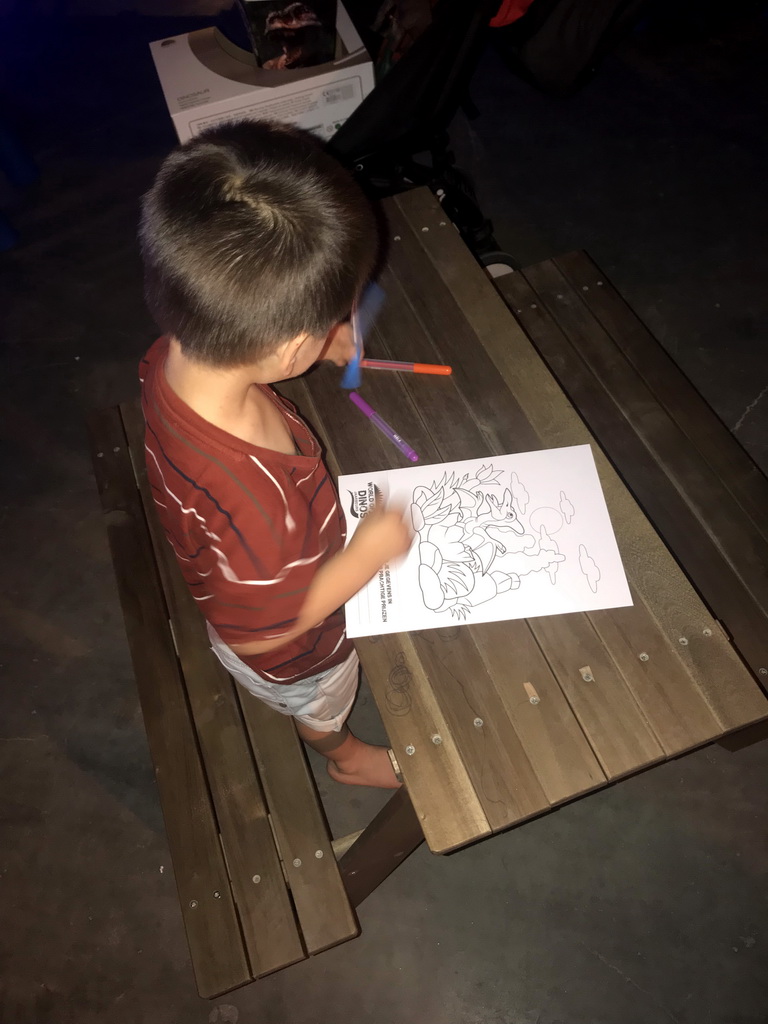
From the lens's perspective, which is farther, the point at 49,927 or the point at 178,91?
the point at 178,91

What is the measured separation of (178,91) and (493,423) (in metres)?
1.58

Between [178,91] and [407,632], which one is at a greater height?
[178,91]

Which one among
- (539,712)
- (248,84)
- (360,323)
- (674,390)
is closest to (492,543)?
(539,712)

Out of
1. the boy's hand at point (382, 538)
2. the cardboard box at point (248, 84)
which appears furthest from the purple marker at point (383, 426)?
the cardboard box at point (248, 84)

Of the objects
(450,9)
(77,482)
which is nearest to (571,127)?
(450,9)

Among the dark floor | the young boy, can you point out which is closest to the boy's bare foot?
the dark floor

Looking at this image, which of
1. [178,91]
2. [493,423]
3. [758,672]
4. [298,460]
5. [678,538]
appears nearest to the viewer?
[298,460]

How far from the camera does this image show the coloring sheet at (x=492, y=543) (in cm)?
116

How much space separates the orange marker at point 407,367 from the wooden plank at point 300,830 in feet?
2.46

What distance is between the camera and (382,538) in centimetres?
114

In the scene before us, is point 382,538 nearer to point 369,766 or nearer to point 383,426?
point 383,426

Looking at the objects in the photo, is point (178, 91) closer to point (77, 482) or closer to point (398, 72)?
point (398, 72)

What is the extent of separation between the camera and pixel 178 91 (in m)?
2.09

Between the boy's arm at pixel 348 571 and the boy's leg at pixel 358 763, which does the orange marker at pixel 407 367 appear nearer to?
the boy's arm at pixel 348 571
